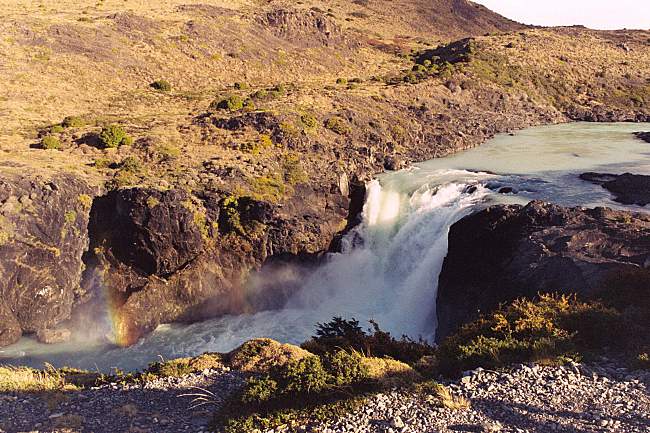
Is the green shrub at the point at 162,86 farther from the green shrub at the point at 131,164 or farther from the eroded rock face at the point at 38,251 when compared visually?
the eroded rock face at the point at 38,251

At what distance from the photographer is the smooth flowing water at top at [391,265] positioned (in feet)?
89.1

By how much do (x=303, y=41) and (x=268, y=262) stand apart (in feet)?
175

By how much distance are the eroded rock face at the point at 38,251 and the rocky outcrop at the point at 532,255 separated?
21621 mm

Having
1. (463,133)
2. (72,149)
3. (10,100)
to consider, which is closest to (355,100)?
(463,133)

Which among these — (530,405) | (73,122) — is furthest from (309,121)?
(530,405)

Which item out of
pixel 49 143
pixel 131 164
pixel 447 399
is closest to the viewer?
pixel 447 399

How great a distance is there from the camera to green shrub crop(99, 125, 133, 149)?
117 feet

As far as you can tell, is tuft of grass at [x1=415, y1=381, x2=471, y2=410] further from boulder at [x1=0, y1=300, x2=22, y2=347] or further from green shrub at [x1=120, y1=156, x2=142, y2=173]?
green shrub at [x1=120, y1=156, x2=142, y2=173]

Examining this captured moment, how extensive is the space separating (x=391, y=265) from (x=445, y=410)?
67.1 ft

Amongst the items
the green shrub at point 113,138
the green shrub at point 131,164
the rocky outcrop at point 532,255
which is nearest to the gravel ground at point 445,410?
the rocky outcrop at point 532,255

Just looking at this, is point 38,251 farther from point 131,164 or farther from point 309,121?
point 309,121

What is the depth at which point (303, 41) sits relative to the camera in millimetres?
75938

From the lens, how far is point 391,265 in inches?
1273

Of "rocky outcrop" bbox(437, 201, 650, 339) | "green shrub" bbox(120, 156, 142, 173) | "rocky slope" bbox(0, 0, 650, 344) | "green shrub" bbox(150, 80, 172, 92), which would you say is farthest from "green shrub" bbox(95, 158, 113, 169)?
"rocky outcrop" bbox(437, 201, 650, 339)
